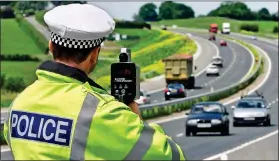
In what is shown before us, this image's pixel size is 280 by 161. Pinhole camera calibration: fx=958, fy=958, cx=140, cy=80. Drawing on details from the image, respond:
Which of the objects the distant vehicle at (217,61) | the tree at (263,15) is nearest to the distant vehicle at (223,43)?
the distant vehicle at (217,61)

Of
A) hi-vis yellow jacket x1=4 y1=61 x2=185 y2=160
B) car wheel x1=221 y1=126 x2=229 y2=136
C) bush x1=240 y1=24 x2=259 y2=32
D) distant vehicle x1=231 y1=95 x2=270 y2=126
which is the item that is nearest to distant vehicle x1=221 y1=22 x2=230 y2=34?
bush x1=240 y1=24 x2=259 y2=32

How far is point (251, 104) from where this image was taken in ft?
129

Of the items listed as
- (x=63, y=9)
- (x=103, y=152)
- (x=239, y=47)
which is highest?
(x=63, y=9)

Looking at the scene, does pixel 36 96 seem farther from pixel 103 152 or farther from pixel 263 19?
pixel 263 19

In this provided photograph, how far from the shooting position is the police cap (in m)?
3.08

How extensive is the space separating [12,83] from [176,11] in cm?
2240

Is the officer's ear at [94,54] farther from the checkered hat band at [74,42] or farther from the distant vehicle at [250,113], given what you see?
the distant vehicle at [250,113]

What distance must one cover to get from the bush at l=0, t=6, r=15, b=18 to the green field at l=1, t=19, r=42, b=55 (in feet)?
5.68

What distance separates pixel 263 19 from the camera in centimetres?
6931

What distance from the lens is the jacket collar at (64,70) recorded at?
310 cm

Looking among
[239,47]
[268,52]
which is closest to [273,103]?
[268,52]

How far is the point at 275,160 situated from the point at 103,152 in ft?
69.8

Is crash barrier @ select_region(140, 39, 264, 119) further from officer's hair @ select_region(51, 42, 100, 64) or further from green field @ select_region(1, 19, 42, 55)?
officer's hair @ select_region(51, 42, 100, 64)

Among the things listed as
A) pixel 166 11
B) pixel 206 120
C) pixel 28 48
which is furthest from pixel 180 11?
pixel 206 120
